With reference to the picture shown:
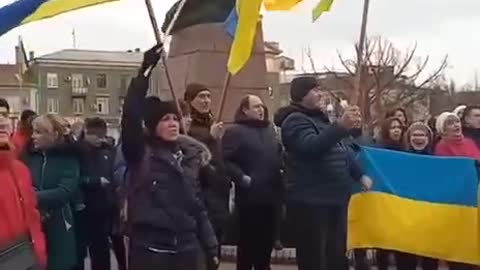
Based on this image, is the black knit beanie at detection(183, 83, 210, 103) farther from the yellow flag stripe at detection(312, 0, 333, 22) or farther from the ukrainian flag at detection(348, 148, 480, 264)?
the ukrainian flag at detection(348, 148, 480, 264)

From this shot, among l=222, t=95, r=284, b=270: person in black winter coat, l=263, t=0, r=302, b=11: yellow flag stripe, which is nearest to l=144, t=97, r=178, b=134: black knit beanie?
l=222, t=95, r=284, b=270: person in black winter coat

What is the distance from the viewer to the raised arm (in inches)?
246

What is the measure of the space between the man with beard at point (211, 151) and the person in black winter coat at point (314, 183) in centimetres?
50

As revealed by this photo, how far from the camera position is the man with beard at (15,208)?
570 cm

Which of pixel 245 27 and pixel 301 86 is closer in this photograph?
pixel 245 27

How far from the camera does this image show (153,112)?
6.34 metres

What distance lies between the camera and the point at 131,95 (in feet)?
20.5

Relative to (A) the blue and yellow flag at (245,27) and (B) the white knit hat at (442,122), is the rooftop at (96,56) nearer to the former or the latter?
(B) the white knit hat at (442,122)

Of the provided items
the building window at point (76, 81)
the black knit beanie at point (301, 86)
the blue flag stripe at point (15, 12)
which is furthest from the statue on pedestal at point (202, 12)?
the building window at point (76, 81)

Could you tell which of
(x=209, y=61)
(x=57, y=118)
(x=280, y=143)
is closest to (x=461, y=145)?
(x=280, y=143)

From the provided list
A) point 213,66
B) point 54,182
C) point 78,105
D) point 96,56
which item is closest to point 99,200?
point 54,182

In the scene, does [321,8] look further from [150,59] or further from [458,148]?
[150,59]

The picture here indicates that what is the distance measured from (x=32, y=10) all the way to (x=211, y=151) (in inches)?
60.0

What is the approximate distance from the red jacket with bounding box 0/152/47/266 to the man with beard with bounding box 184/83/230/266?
4.53 ft
